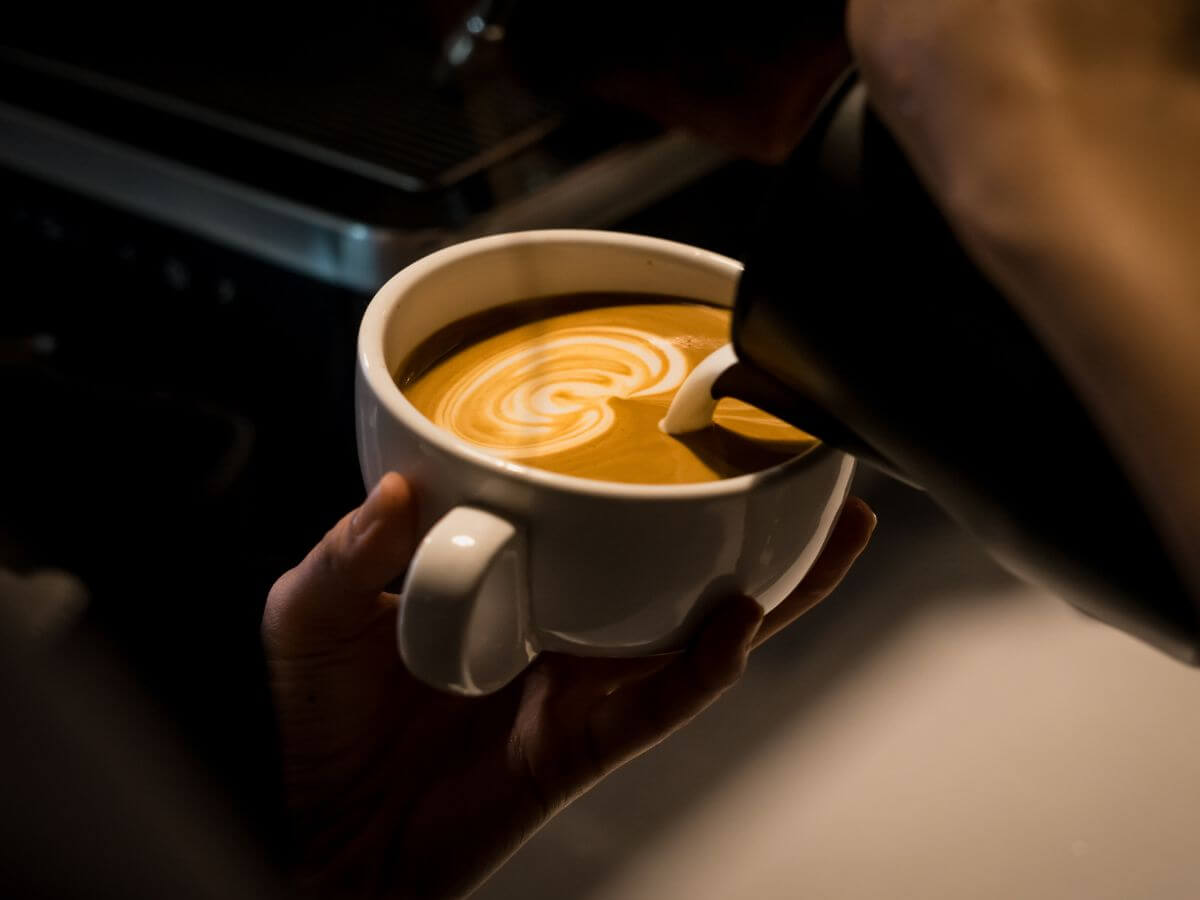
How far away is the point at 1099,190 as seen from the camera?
0.26 m

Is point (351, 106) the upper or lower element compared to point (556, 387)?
lower

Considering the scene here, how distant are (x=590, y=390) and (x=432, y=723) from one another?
0.22 m

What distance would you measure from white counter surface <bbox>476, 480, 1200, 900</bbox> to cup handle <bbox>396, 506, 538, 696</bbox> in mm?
250

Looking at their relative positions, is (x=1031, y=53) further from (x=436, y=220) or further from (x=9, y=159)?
(x=9, y=159)

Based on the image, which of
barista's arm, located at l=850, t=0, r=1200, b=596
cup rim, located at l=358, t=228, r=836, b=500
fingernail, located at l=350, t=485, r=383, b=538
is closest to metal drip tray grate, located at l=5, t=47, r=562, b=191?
cup rim, located at l=358, t=228, r=836, b=500

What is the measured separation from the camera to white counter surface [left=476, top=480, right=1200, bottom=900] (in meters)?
0.60

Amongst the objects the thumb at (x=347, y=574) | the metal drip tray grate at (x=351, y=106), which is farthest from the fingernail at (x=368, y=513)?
the metal drip tray grate at (x=351, y=106)

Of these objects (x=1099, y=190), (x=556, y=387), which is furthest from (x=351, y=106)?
(x=1099, y=190)

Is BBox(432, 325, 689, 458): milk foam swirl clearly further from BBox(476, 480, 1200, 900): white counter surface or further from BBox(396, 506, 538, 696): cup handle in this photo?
BBox(476, 480, 1200, 900): white counter surface

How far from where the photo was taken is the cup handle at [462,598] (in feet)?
1.22

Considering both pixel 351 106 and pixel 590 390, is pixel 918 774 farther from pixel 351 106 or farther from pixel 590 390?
pixel 351 106

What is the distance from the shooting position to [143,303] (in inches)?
39.0

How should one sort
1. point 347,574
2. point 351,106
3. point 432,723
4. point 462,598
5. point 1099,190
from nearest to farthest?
point 1099,190 → point 462,598 → point 347,574 → point 432,723 → point 351,106

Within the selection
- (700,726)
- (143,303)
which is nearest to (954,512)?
(700,726)
